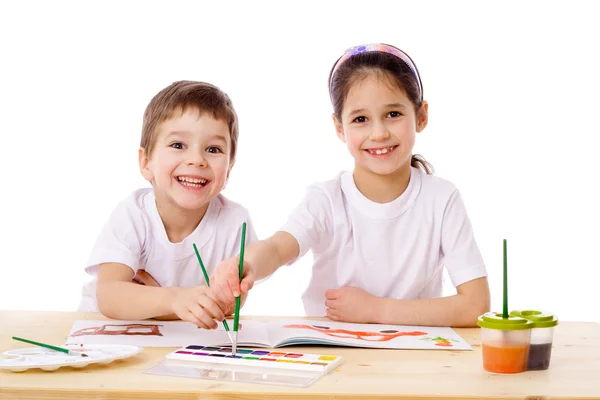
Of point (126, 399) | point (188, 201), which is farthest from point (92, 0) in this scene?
point (126, 399)

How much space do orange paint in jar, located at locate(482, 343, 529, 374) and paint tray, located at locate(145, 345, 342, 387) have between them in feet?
0.73

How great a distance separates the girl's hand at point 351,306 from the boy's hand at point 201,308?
312 millimetres

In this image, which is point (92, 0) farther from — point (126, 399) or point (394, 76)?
point (126, 399)

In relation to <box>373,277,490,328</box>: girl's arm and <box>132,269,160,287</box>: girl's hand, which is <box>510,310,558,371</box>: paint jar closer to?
<box>373,277,490,328</box>: girl's arm

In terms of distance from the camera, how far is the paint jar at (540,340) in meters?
1.21

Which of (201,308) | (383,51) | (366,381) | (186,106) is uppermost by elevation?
(383,51)

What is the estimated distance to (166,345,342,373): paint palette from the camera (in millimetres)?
1189

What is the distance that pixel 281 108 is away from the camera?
9.68 ft

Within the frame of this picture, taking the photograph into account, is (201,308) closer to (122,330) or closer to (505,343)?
(122,330)

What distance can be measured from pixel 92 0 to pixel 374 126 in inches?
62.4

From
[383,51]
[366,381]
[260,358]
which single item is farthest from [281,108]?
[366,381]

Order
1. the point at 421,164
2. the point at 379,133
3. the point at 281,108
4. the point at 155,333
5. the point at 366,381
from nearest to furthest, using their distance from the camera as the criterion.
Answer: the point at 366,381
the point at 155,333
the point at 379,133
the point at 421,164
the point at 281,108

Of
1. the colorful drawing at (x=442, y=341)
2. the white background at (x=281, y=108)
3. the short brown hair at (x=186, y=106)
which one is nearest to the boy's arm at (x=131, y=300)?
the short brown hair at (x=186, y=106)

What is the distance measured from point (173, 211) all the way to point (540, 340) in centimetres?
91
